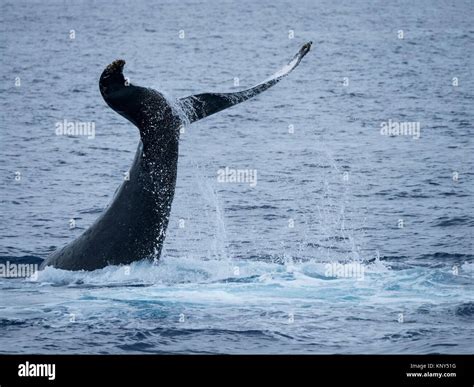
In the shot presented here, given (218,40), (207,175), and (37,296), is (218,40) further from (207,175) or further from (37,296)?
(37,296)

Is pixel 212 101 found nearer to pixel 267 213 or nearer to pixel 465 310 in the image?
pixel 465 310

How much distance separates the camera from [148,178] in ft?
39.6

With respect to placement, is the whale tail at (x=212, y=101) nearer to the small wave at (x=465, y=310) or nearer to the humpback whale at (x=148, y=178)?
the humpback whale at (x=148, y=178)

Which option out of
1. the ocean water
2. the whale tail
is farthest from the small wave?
the whale tail

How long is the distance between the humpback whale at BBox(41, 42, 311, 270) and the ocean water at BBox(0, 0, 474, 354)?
289 millimetres

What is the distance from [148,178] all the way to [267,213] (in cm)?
835

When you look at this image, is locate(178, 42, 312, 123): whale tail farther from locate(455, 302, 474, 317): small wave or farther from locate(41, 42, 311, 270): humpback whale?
locate(455, 302, 474, 317): small wave

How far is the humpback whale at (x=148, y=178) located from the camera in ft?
38.7

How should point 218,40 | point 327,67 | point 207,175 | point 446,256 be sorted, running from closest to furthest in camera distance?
point 446,256, point 207,175, point 327,67, point 218,40

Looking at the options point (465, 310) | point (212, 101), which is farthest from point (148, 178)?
point (465, 310)

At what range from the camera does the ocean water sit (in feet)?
37.0

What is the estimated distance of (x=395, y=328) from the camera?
11227 millimetres

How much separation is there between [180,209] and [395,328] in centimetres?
1080
